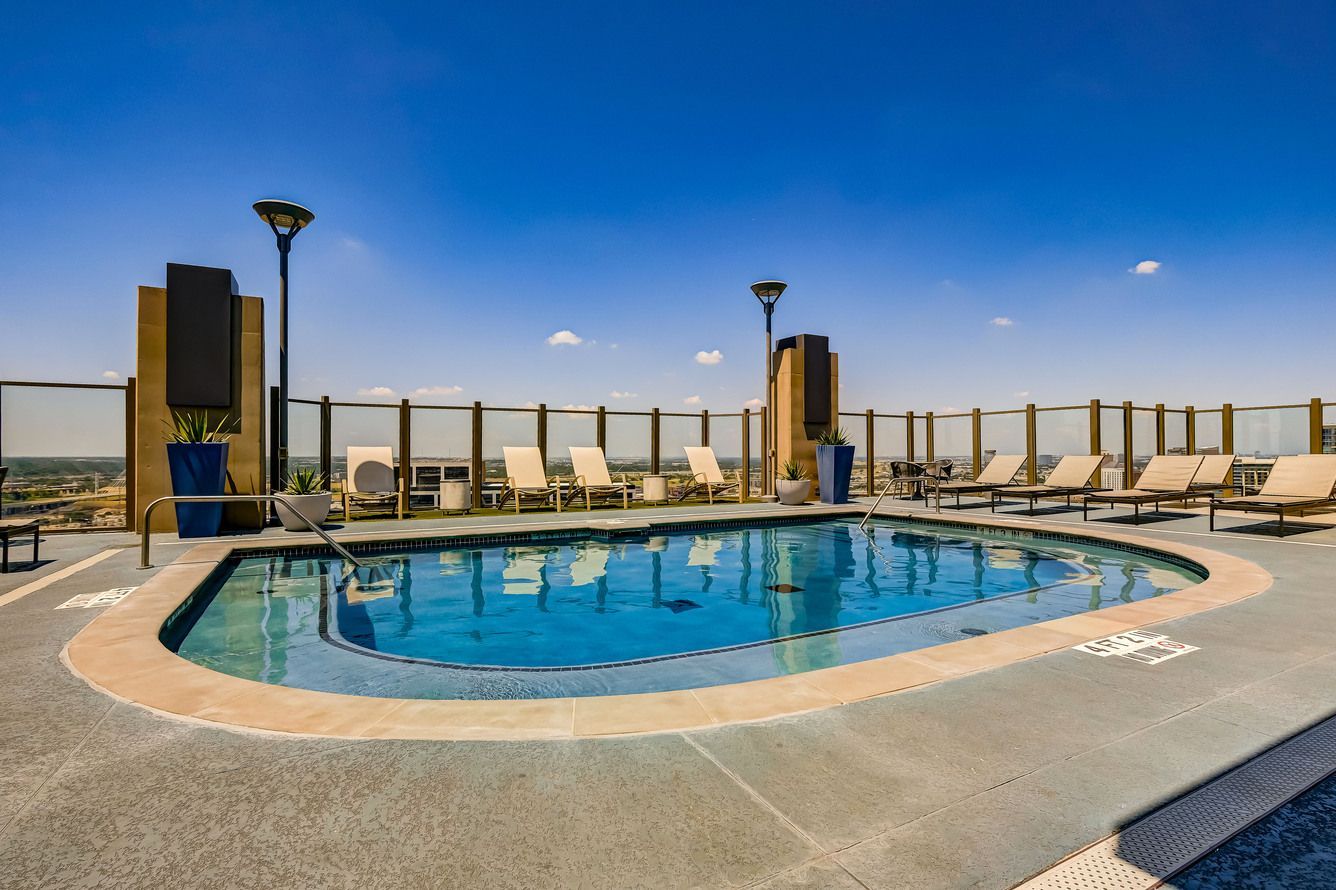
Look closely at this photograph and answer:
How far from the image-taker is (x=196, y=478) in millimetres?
7375

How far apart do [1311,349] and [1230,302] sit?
2320 millimetres

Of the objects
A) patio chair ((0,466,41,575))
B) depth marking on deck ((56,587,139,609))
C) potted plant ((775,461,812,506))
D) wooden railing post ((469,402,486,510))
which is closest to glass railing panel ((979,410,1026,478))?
potted plant ((775,461,812,506))

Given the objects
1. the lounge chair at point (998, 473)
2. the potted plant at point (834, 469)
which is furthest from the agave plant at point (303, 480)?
the lounge chair at point (998, 473)

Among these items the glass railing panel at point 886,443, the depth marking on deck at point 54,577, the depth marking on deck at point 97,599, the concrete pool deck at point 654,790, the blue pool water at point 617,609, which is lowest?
the blue pool water at point 617,609

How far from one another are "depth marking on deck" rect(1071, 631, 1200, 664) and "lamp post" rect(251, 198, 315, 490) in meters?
9.53

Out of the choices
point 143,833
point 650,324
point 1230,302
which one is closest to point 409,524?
point 143,833

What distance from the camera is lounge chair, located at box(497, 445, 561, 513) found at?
34.4 feet

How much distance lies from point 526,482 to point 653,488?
108 inches

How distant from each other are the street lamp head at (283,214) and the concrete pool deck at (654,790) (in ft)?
23.9

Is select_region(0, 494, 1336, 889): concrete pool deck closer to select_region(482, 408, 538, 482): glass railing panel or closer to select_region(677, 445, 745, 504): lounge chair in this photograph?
select_region(482, 408, 538, 482): glass railing panel

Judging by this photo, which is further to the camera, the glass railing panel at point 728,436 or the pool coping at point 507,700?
the glass railing panel at point 728,436

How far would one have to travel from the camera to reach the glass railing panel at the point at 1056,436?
12477 millimetres

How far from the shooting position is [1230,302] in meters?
16.2

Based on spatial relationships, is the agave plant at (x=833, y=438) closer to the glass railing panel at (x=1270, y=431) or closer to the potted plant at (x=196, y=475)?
the glass railing panel at (x=1270, y=431)
